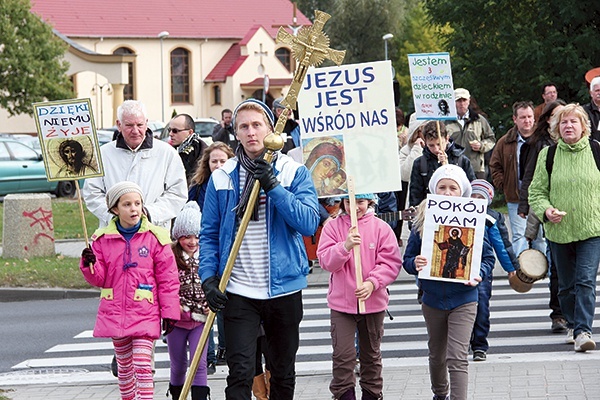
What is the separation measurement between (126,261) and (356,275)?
1.37 m

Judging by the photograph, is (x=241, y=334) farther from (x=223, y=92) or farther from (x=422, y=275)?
(x=223, y=92)

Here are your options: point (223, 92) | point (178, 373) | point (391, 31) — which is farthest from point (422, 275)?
point (391, 31)

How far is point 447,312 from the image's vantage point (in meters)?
7.68

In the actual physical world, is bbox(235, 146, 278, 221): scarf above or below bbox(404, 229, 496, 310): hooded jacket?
above

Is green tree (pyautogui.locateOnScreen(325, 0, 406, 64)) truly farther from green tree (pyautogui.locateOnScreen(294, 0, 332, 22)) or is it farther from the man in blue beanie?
the man in blue beanie

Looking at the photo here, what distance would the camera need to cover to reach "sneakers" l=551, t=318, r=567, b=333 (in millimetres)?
11047

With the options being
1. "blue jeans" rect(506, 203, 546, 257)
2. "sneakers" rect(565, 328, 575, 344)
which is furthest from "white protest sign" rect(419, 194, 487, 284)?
"blue jeans" rect(506, 203, 546, 257)

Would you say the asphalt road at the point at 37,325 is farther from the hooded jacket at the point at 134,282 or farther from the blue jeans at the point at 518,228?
the blue jeans at the point at 518,228

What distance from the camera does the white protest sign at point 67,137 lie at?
8.81 metres

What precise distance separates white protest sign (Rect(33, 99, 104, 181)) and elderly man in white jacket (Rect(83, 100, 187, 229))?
149 mm

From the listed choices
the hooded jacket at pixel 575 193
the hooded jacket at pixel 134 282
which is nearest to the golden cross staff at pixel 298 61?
the hooded jacket at pixel 134 282

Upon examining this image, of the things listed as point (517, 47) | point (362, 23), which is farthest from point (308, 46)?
point (362, 23)

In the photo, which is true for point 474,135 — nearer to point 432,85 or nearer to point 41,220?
point 432,85

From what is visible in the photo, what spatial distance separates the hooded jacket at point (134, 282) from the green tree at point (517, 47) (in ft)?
65.6
